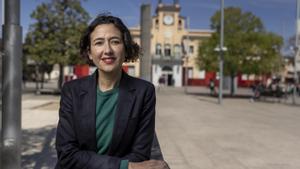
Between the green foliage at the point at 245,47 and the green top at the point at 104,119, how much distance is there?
1269 inches

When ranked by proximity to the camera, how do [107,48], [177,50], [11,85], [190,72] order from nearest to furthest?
[107,48] < [11,85] < [177,50] < [190,72]

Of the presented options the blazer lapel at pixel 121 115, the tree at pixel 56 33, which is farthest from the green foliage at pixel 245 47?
the blazer lapel at pixel 121 115

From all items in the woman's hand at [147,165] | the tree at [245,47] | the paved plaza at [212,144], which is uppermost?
the tree at [245,47]

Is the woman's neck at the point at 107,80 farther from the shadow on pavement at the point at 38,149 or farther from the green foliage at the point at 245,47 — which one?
the green foliage at the point at 245,47

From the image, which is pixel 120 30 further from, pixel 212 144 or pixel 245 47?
pixel 245 47

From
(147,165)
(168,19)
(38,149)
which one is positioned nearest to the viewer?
(147,165)

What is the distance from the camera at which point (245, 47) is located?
33.8 meters

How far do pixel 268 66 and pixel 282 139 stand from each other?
2367cm

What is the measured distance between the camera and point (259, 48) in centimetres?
3412

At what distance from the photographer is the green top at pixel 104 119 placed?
203 centimetres

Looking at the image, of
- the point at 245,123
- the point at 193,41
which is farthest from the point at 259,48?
the point at 193,41

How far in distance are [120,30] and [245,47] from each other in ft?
106

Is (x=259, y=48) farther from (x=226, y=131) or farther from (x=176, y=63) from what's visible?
(x=176, y=63)

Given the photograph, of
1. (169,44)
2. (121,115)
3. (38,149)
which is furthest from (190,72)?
(121,115)
